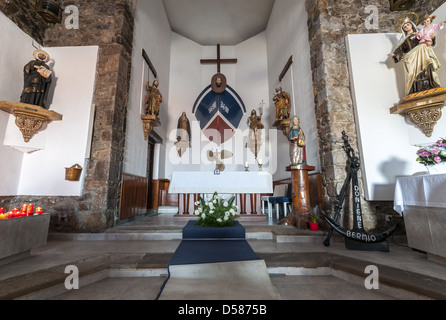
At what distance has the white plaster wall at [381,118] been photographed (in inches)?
118

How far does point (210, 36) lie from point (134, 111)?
17.6ft

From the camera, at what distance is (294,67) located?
476cm

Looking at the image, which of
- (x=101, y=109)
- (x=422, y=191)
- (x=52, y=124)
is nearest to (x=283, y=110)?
(x=422, y=191)

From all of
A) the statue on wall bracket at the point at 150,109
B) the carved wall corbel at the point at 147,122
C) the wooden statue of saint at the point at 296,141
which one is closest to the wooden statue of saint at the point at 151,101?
the statue on wall bracket at the point at 150,109

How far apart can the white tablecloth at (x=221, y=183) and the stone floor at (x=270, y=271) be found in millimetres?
1266

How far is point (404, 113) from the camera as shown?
3125 millimetres

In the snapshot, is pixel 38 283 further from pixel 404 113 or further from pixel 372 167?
pixel 404 113

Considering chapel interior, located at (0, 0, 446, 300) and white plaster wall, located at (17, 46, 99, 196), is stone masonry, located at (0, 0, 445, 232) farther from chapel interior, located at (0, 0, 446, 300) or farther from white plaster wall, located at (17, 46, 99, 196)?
white plaster wall, located at (17, 46, 99, 196)

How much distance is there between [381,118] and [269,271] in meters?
3.08

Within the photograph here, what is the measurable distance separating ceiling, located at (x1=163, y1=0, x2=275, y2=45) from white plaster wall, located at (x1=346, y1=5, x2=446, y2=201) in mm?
4762

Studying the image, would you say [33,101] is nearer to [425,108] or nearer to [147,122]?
[147,122]

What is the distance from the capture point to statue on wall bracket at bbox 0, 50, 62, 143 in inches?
120

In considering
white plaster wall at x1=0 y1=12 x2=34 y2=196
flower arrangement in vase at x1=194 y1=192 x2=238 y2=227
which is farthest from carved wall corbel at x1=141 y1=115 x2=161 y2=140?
flower arrangement in vase at x1=194 y1=192 x2=238 y2=227

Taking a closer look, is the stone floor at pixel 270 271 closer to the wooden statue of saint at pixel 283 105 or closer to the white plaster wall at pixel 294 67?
the white plaster wall at pixel 294 67
